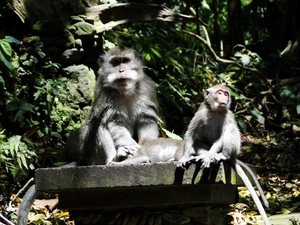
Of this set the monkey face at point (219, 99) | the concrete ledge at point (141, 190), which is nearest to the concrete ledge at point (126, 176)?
the concrete ledge at point (141, 190)

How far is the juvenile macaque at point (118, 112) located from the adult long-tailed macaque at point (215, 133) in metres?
0.66

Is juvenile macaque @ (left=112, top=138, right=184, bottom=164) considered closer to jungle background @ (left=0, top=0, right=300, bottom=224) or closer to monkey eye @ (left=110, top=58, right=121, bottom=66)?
monkey eye @ (left=110, top=58, right=121, bottom=66)

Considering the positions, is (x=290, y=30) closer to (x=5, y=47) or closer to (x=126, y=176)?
(x=5, y=47)

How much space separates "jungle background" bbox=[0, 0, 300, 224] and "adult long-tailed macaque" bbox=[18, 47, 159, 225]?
50.1 inches

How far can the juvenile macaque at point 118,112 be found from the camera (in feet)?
16.4

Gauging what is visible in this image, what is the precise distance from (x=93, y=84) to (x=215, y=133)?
3801mm

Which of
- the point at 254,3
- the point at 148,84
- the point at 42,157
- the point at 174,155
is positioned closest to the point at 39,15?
the point at 42,157

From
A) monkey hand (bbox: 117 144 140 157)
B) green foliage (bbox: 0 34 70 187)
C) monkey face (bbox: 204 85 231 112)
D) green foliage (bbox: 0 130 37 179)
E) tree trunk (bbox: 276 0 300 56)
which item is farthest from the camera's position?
tree trunk (bbox: 276 0 300 56)

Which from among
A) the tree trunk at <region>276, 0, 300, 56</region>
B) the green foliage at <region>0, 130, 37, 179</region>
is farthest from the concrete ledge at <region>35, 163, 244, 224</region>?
the tree trunk at <region>276, 0, 300, 56</region>

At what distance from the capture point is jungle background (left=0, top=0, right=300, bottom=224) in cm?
696

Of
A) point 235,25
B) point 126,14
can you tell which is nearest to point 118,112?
point 126,14

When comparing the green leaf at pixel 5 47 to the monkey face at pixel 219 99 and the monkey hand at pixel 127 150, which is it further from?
the monkey face at pixel 219 99

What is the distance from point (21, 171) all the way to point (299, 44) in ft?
20.9

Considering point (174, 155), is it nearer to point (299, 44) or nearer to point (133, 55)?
point (133, 55)
